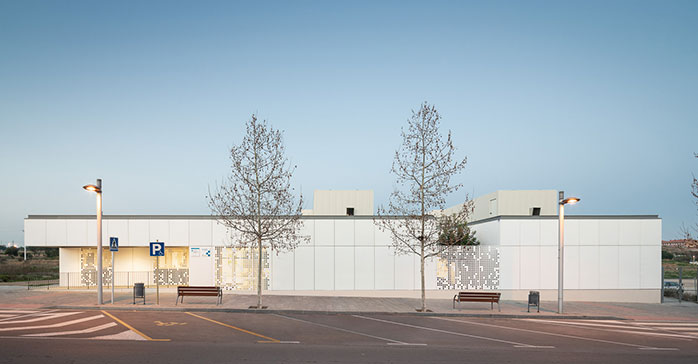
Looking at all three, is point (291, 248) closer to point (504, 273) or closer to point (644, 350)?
point (504, 273)

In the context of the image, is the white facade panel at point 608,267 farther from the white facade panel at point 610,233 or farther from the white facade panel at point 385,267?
the white facade panel at point 385,267

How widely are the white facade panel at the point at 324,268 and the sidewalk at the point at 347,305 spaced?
8.42 feet

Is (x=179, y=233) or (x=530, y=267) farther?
(x=530, y=267)

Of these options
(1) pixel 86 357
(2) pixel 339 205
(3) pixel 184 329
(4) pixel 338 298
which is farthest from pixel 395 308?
(2) pixel 339 205

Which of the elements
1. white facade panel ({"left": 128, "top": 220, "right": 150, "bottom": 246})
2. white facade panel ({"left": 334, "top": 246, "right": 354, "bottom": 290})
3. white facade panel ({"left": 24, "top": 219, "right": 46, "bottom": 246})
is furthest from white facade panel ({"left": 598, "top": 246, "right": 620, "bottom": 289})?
white facade panel ({"left": 24, "top": 219, "right": 46, "bottom": 246})

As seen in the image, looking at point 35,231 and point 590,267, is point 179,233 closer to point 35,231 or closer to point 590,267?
point 35,231

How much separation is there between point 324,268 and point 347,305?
5.95 meters

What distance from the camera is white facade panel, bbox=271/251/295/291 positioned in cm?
2738

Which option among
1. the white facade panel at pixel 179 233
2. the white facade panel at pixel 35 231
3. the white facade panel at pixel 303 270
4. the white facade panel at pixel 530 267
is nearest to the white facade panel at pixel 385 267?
the white facade panel at pixel 303 270

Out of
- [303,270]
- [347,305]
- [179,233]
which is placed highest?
[179,233]

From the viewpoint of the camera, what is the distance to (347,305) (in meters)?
21.7

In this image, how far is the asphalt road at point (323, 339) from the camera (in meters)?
11.6

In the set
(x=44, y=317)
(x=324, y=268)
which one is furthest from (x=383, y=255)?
(x=44, y=317)

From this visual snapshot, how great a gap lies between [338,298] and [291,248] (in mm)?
3780
